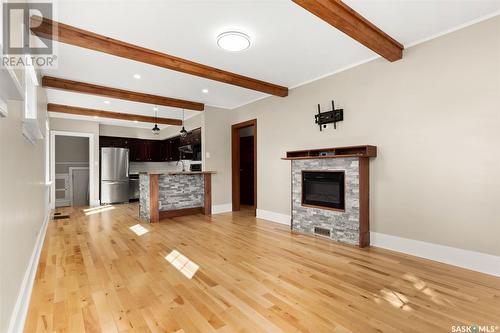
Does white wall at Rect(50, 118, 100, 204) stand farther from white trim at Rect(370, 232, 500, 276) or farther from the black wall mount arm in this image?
white trim at Rect(370, 232, 500, 276)

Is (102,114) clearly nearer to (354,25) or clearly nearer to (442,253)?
(354,25)

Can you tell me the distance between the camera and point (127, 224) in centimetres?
473

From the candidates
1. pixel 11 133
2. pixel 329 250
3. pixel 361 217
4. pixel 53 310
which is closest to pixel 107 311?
pixel 53 310

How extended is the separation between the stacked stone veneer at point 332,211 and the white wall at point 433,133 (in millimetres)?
286

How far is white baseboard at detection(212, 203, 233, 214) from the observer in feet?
19.3

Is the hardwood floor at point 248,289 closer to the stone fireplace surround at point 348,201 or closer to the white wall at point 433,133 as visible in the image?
the stone fireplace surround at point 348,201

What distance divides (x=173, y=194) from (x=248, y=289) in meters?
3.67

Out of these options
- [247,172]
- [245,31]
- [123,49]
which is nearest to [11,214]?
[123,49]

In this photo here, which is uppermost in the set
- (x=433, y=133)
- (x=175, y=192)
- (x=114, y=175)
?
(x=433, y=133)

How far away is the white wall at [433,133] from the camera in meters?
2.50

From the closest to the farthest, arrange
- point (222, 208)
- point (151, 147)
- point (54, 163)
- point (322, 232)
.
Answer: point (322, 232)
point (222, 208)
point (54, 163)
point (151, 147)

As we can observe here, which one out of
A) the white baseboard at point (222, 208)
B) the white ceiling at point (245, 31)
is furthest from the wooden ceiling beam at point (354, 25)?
the white baseboard at point (222, 208)

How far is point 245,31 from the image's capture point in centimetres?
273

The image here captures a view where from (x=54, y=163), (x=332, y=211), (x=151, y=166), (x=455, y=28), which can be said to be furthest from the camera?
(x=151, y=166)
